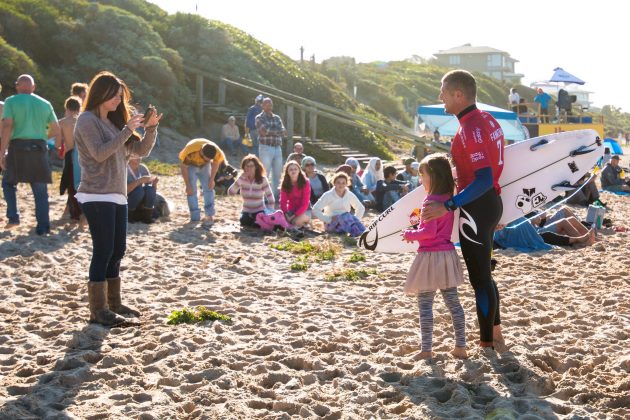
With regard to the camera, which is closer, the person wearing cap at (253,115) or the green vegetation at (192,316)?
the green vegetation at (192,316)

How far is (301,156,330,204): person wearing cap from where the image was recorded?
11.2m

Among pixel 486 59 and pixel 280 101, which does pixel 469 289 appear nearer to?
pixel 280 101

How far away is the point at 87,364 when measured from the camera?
14.2ft

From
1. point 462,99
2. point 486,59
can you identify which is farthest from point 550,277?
point 486,59

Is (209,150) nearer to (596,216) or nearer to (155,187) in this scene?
(155,187)

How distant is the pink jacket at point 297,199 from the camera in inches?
384

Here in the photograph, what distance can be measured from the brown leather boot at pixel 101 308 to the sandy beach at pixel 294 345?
0.29 feet

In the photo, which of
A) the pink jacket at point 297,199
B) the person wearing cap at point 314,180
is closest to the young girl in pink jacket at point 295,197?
the pink jacket at point 297,199

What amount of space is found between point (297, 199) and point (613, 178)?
1007 cm

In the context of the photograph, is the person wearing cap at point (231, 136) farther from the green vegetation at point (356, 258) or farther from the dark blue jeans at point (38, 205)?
the green vegetation at point (356, 258)

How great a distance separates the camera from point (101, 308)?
510cm

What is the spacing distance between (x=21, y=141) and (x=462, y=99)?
551cm

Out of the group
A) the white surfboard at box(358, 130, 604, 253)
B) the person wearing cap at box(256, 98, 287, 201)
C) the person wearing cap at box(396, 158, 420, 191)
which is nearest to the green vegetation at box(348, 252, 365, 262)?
the white surfboard at box(358, 130, 604, 253)

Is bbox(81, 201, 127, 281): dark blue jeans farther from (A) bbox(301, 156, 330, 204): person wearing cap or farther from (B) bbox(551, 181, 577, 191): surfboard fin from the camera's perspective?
(A) bbox(301, 156, 330, 204): person wearing cap
